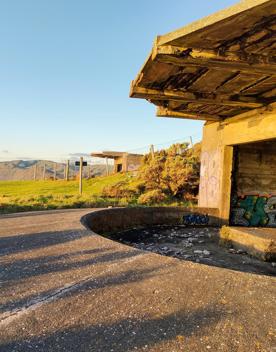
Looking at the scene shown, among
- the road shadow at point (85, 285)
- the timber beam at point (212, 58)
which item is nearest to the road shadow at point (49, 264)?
the road shadow at point (85, 285)

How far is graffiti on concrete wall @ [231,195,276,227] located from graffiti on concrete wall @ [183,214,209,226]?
1.17 m

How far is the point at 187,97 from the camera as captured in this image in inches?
333

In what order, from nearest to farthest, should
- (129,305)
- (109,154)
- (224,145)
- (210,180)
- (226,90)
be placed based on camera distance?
(129,305), (226,90), (224,145), (210,180), (109,154)

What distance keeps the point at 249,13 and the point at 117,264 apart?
13.7 feet

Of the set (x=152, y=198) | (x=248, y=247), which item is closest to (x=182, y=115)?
(x=248, y=247)

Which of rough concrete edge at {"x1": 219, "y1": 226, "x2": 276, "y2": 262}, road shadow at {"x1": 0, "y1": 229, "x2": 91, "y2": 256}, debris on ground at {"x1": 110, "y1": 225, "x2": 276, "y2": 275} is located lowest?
debris on ground at {"x1": 110, "y1": 225, "x2": 276, "y2": 275}

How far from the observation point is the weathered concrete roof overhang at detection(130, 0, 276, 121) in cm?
452

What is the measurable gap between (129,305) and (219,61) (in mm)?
4626

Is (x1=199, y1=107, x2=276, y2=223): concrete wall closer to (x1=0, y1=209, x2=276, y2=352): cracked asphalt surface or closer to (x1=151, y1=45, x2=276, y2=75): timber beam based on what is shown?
(x1=151, y1=45, x2=276, y2=75): timber beam

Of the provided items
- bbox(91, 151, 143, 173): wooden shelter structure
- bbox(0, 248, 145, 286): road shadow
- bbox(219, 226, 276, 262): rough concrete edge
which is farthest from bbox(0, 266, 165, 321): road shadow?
bbox(91, 151, 143, 173): wooden shelter structure

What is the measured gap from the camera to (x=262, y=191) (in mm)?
12664

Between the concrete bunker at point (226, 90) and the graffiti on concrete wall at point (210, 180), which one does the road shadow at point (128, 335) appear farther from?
the graffiti on concrete wall at point (210, 180)

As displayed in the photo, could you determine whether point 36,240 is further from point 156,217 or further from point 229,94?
point 156,217

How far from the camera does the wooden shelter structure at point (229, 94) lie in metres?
4.86
